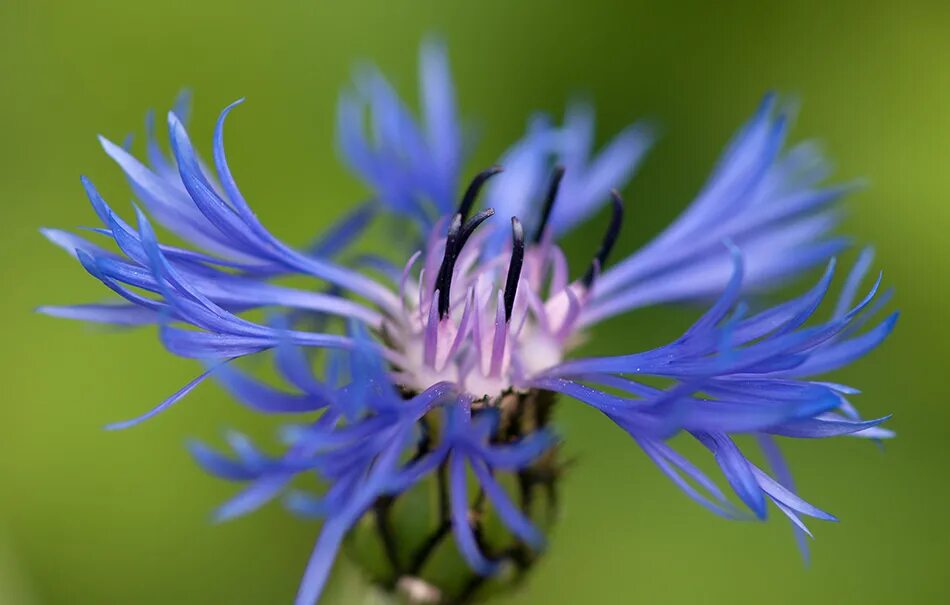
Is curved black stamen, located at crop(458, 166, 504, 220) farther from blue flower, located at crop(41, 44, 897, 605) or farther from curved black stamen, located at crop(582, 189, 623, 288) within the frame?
curved black stamen, located at crop(582, 189, 623, 288)

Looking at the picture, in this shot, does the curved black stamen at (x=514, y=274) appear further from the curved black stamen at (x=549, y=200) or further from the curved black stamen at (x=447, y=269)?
the curved black stamen at (x=549, y=200)

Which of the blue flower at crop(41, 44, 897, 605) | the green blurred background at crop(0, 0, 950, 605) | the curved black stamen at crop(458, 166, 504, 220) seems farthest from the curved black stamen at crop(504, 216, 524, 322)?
the green blurred background at crop(0, 0, 950, 605)

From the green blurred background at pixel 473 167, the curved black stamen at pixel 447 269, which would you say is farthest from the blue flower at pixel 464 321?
the green blurred background at pixel 473 167

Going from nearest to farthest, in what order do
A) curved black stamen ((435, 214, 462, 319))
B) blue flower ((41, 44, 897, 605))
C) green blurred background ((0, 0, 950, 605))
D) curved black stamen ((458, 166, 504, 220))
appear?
blue flower ((41, 44, 897, 605)) → curved black stamen ((435, 214, 462, 319)) → curved black stamen ((458, 166, 504, 220)) → green blurred background ((0, 0, 950, 605))

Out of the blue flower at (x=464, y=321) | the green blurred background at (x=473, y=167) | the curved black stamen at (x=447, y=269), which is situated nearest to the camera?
the blue flower at (x=464, y=321)

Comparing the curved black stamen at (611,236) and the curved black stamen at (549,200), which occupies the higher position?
the curved black stamen at (549,200)

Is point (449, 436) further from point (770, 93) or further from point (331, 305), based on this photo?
point (770, 93)

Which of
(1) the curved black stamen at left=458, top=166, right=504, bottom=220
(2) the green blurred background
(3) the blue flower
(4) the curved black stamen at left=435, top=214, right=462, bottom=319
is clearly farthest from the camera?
(2) the green blurred background

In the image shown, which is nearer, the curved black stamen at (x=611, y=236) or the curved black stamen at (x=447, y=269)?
the curved black stamen at (x=447, y=269)

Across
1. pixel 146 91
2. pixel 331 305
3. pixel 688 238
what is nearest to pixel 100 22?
pixel 146 91
